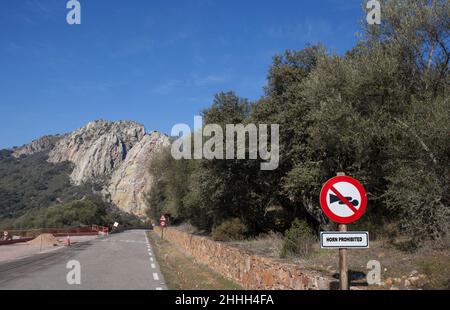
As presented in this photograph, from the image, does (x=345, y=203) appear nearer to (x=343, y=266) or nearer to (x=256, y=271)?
(x=343, y=266)

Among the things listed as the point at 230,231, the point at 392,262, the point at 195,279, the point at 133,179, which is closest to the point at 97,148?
the point at 133,179

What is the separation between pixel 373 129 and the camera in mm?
12531

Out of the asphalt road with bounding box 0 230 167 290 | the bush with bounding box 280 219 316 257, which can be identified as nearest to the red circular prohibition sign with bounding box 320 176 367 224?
the bush with bounding box 280 219 316 257

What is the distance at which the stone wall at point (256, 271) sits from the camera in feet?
28.8

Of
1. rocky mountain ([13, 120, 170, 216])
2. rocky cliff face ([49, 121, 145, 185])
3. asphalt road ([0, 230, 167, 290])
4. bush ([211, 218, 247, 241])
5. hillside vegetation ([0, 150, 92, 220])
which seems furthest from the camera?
rocky cliff face ([49, 121, 145, 185])

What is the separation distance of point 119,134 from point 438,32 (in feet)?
560

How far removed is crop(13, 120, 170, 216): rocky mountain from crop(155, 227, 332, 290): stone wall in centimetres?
10343

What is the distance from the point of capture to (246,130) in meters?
20.2

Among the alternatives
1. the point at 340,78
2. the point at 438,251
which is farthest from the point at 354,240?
the point at 340,78

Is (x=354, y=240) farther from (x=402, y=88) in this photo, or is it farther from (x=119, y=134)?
(x=119, y=134)

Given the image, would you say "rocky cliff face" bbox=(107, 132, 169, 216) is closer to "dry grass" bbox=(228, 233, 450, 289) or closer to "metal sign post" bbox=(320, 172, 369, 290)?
"dry grass" bbox=(228, 233, 450, 289)

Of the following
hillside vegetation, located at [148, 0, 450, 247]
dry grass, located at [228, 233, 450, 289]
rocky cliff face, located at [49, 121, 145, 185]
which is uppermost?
rocky cliff face, located at [49, 121, 145, 185]

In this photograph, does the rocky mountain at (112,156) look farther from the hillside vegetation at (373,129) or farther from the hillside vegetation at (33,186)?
the hillside vegetation at (373,129)

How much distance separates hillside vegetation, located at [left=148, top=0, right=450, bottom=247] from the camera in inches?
434
